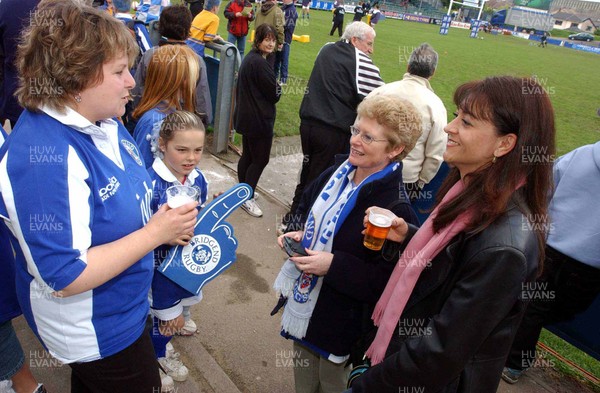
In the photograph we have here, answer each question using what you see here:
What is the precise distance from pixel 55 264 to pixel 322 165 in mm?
3501

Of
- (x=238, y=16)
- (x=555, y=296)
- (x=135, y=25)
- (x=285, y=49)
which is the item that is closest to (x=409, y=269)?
(x=555, y=296)

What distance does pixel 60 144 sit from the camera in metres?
1.39

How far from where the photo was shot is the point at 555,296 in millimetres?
2975

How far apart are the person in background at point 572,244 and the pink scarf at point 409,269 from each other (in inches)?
45.3

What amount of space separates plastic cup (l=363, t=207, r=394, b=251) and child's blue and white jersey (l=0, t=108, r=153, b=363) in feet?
3.27

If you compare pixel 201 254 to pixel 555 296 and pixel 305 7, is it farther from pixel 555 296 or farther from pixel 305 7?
pixel 305 7

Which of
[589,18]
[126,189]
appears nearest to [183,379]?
[126,189]

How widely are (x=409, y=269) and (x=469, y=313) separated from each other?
1.34 feet

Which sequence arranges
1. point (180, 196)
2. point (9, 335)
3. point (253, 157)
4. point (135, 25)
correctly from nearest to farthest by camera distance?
point (180, 196) < point (9, 335) < point (253, 157) < point (135, 25)

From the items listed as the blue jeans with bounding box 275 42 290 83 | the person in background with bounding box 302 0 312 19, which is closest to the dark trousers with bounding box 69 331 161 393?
the blue jeans with bounding box 275 42 290 83

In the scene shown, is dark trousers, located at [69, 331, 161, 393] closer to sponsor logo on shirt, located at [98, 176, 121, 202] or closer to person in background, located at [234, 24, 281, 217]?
sponsor logo on shirt, located at [98, 176, 121, 202]

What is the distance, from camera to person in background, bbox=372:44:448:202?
12.8 feet

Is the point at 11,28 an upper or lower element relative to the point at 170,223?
upper

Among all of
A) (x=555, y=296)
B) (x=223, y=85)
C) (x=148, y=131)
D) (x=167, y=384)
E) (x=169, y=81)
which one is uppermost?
(x=169, y=81)
